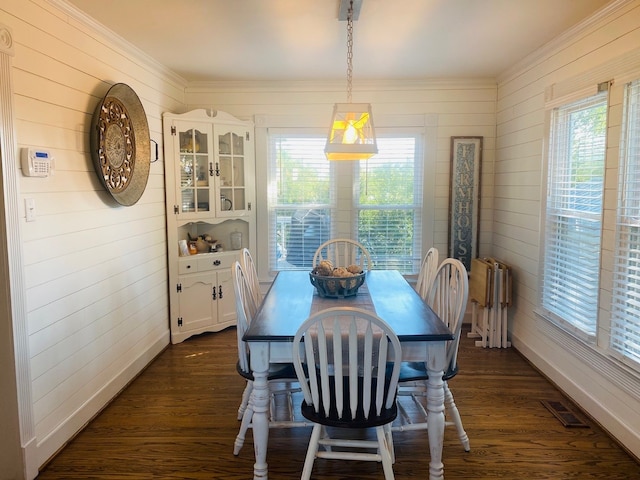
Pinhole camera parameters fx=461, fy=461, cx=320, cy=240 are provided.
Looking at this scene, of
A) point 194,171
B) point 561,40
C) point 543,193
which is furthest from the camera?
point 194,171

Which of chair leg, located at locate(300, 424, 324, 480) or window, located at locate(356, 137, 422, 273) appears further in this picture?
window, located at locate(356, 137, 422, 273)

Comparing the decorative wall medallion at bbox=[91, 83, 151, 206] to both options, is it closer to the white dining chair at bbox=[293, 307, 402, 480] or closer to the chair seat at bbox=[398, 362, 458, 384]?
the white dining chair at bbox=[293, 307, 402, 480]

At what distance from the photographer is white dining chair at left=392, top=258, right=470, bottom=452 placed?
2.35 meters

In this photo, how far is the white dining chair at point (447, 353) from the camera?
235 centimetres

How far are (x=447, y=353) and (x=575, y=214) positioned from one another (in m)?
1.42

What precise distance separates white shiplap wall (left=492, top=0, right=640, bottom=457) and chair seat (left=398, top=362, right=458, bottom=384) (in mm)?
975

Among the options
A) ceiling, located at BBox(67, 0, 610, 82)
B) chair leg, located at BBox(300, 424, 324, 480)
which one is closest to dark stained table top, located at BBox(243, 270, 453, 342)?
chair leg, located at BBox(300, 424, 324, 480)

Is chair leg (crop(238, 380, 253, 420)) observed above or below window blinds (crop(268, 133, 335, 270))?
below

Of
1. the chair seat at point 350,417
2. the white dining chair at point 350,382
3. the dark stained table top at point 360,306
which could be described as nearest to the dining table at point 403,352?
the dark stained table top at point 360,306

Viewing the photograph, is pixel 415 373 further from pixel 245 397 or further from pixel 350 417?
pixel 245 397

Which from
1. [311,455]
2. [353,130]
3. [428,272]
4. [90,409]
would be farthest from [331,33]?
[90,409]

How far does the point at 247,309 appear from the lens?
8.71ft

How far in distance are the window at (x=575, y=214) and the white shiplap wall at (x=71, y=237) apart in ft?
10.0

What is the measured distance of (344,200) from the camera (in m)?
4.59
